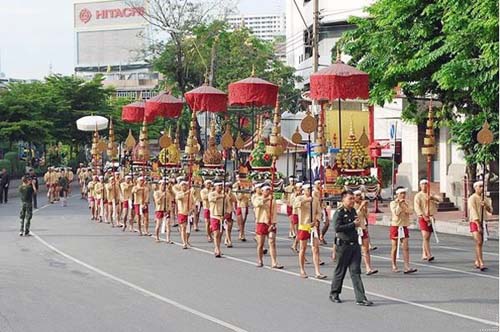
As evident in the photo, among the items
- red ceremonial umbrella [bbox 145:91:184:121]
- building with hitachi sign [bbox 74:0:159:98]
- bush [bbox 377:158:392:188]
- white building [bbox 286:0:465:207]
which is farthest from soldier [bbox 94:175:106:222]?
building with hitachi sign [bbox 74:0:159:98]

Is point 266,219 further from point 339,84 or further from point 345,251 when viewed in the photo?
point 345,251

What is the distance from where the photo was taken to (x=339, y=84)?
676 inches

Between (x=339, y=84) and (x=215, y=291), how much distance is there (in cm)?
620

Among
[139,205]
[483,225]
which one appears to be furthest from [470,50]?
[139,205]

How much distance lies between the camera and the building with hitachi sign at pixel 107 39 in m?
118

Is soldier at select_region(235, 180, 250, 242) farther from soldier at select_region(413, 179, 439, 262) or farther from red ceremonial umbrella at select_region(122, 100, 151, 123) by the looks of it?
red ceremonial umbrella at select_region(122, 100, 151, 123)

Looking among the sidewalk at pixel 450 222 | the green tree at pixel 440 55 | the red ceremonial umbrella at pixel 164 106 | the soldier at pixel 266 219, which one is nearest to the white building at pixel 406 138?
the sidewalk at pixel 450 222

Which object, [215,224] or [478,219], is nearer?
[478,219]

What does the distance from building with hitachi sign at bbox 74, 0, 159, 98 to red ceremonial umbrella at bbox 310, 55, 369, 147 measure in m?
98.1

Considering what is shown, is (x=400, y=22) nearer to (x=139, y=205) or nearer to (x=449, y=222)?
(x=449, y=222)

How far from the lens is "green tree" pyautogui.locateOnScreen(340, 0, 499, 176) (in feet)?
57.9

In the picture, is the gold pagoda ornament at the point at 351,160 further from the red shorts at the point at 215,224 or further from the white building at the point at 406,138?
the red shorts at the point at 215,224

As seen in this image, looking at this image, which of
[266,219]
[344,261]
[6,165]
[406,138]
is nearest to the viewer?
Answer: [344,261]

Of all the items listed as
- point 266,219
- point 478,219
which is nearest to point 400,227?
point 478,219
